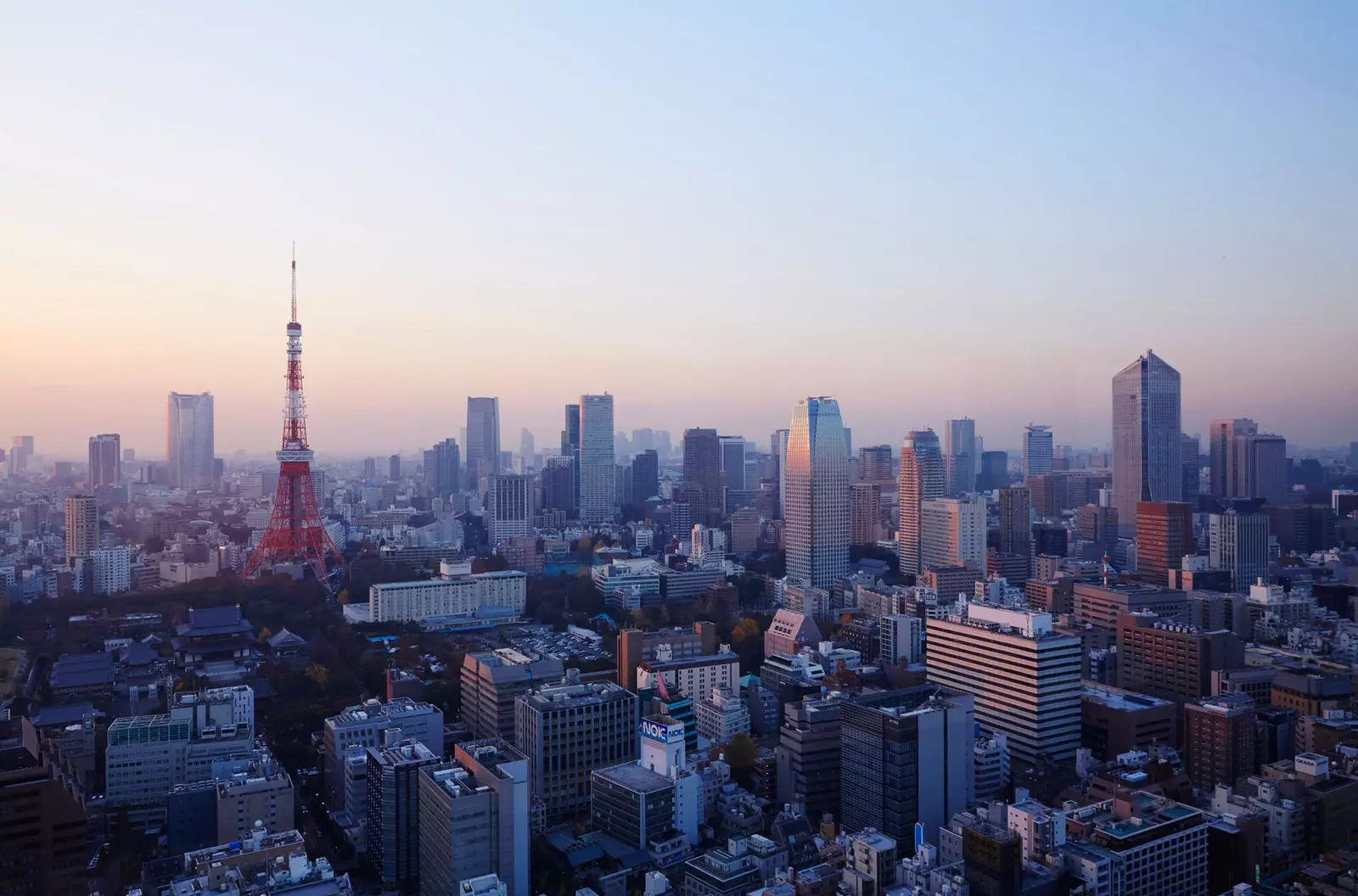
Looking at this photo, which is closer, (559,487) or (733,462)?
(559,487)

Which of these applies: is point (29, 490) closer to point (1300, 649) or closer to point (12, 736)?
point (12, 736)

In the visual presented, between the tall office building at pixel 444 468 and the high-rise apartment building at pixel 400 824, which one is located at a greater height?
the tall office building at pixel 444 468

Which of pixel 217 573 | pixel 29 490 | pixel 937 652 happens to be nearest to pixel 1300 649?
pixel 937 652

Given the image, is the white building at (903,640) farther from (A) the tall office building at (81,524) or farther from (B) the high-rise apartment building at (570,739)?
(A) the tall office building at (81,524)

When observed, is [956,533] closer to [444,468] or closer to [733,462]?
[733,462]

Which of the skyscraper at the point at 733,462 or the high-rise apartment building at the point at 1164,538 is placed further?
the skyscraper at the point at 733,462

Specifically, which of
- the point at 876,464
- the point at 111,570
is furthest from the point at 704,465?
the point at 111,570

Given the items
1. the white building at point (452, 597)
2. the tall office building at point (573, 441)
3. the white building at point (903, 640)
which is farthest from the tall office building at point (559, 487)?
the white building at point (903, 640)
